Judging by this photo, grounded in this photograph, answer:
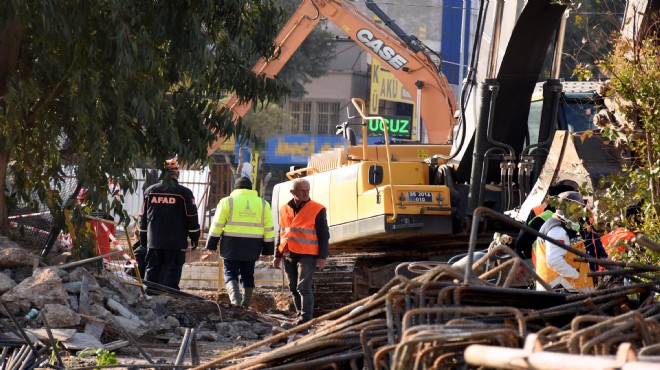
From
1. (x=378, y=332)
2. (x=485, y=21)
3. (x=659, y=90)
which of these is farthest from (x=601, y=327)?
(x=485, y=21)

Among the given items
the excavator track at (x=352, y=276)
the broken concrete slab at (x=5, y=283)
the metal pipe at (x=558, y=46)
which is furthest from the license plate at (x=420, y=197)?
the broken concrete slab at (x=5, y=283)

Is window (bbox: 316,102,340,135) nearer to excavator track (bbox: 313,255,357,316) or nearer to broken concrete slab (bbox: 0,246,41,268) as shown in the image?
excavator track (bbox: 313,255,357,316)

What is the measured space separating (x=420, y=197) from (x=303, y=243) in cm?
133

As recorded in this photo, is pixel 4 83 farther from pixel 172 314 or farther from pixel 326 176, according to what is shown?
pixel 326 176

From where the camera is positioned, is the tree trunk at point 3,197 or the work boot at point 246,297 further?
the work boot at point 246,297

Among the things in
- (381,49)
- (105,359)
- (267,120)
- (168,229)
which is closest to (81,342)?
(105,359)

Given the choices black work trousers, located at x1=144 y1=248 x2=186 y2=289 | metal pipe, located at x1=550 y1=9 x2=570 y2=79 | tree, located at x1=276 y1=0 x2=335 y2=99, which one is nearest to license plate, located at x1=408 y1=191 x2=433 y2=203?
metal pipe, located at x1=550 y1=9 x2=570 y2=79

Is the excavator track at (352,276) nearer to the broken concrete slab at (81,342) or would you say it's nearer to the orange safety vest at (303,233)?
the orange safety vest at (303,233)

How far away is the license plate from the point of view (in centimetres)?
1327

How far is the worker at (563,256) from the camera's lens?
8.77 m

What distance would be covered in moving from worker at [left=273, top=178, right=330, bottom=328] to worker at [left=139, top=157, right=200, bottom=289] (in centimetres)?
191

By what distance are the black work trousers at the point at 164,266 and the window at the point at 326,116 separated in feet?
114

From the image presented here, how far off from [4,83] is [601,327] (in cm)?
972

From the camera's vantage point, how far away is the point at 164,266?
49.6ft
